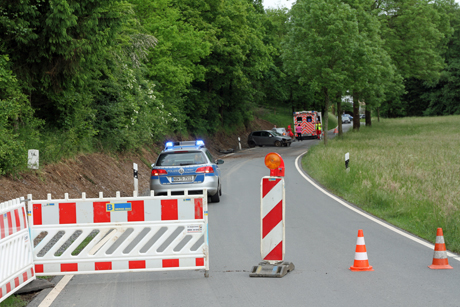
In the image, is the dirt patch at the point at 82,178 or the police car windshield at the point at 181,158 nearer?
the dirt patch at the point at 82,178

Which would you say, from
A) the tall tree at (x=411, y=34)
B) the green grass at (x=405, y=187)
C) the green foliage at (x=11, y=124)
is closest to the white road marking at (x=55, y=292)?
the green foliage at (x=11, y=124)

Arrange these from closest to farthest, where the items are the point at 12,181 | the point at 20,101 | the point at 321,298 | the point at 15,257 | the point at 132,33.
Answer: the point at 321,298
the point at 15,257
the point at 12,181
the point at 20,101
the point at 132,33

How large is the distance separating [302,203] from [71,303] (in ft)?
30.9

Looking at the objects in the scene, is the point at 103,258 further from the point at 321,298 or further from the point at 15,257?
the point at 321,298

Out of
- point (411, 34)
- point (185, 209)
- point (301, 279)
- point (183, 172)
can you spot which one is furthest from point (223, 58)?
point (301, 279)

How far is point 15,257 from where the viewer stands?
640cm

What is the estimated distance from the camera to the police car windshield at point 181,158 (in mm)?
14453

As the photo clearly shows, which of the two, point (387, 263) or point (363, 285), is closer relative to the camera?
point (363, 285)

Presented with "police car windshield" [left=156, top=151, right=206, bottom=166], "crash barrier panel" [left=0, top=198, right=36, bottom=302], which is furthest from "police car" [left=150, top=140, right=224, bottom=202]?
"crash barrier panel" [left=0, top=198, right=36, bottom=302]

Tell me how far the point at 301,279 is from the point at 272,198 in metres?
1.17

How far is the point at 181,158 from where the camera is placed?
1461 cm

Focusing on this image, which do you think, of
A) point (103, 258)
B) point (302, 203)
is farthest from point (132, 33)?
point (103, 258)

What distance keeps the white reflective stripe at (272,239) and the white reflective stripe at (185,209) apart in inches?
43.2

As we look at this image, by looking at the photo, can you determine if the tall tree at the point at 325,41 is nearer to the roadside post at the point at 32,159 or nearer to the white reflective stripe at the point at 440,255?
the roadside post at the point at 32,159
